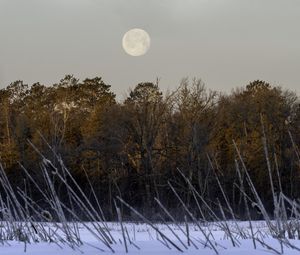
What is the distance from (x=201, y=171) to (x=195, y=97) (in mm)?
6811

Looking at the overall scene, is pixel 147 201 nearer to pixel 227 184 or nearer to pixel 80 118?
pixel 227 184

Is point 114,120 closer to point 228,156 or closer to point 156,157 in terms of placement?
point 156,157

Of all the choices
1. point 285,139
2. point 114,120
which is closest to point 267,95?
point 285,139

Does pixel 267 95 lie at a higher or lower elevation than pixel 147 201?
higher

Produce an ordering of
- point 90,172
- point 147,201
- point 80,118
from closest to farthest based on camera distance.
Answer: point 147,201, point 90,172, point 80,118

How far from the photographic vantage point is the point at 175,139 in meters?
49.5

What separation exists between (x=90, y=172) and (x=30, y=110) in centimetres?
1024

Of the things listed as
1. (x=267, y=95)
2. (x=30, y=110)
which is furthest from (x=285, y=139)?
(x=30, y=110)

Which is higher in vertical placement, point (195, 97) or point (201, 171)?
point (195, 97)

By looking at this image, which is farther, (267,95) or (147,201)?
(267,95)

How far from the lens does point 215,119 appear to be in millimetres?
48188

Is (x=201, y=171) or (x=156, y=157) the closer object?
(x=201, y=171)

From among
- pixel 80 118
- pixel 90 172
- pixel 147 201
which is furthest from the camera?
pixel 80 118

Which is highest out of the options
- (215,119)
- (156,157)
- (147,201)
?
(215,119)
